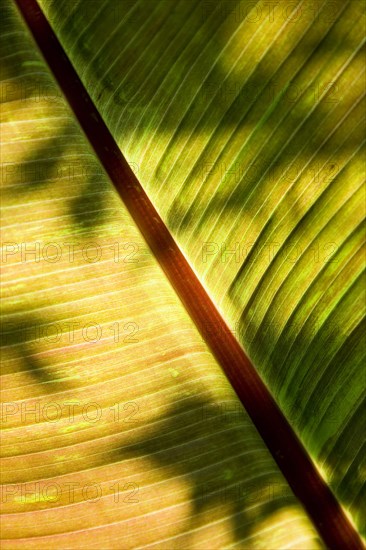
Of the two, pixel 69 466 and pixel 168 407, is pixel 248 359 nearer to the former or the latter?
pixel 168 407

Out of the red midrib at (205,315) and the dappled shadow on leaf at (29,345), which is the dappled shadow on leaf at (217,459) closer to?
the red midrib at (205,315)

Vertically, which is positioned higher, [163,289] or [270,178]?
[270,178]

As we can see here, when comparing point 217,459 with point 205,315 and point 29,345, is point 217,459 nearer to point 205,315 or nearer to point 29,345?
point 205,315

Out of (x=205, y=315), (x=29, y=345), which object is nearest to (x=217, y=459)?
(x=205, y=315)

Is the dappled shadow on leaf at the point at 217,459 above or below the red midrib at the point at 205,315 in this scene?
below

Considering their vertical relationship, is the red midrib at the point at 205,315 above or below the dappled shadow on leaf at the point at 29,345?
above

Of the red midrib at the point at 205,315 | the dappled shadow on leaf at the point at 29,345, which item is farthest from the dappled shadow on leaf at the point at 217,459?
the dappled shadow on leaf at the point at 29,345

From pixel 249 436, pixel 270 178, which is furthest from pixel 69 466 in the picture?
pixel 270 178
